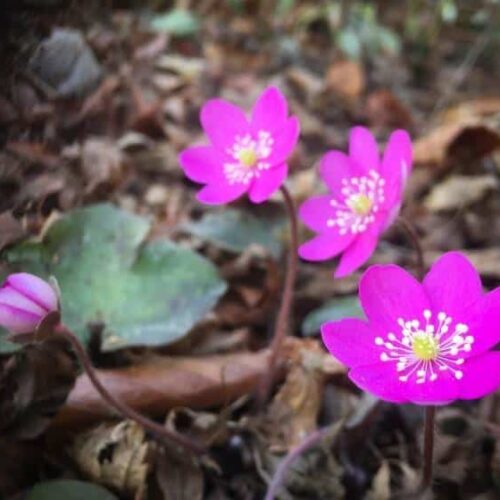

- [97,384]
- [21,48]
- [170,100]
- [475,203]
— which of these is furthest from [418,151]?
[97,384]

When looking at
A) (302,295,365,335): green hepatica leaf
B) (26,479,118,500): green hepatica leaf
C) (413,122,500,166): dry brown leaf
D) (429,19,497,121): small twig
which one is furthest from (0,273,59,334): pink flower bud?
(429,19,497,121): small twig

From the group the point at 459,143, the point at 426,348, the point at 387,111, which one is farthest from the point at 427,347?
the point at 387,111

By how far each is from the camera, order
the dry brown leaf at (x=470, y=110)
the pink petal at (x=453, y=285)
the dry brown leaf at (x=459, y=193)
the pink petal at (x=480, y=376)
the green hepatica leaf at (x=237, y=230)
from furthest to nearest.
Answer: the dry brown leaf at (x=470, y=110) < the dry brown leaf at (x=459, y=193) < the green hepatica leaf at (x=237, y=230) < the pink petal at (x=453, y=285) < the pink petal at (x=480, y=376)

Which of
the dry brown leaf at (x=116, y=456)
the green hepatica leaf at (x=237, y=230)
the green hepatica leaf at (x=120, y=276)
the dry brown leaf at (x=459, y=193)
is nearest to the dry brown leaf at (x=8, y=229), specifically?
the green hepatica leaf at (x=120, y=276)

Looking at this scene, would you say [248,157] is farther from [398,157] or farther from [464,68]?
[464,68]

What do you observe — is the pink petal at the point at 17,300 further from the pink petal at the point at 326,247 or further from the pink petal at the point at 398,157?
the pink petal at the point at 398,157
